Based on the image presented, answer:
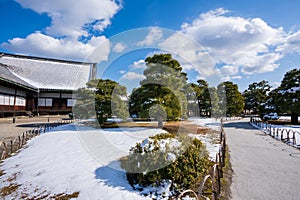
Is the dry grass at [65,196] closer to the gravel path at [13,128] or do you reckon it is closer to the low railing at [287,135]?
the gravel path at [13,128]

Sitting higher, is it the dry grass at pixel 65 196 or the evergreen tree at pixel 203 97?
the evergreen tree at pixel 203 97

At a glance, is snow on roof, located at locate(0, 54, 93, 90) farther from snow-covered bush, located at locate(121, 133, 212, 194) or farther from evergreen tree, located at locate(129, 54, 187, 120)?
snow-covered bush, located at locate(121, 133, 212, 194)

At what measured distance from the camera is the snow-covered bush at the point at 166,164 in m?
3.39

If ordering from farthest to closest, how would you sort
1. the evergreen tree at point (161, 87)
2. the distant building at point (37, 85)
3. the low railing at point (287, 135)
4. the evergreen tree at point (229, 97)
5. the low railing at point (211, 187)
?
the evergreen tree at point (229, 97)
the distant building at point (37, 85)
the evergreen tree at point (161, 87)
the low railing at point (287, 135)
the low railing at point (211, 187)

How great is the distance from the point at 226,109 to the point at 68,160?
859 inches

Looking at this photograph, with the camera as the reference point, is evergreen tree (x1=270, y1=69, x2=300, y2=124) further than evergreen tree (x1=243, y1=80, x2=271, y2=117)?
No

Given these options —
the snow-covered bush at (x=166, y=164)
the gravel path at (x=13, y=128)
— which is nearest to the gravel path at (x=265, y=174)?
the snow-covered bush at (x=166, y=164)

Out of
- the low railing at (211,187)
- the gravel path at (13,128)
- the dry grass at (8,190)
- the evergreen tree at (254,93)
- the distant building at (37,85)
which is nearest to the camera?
the low railing at (211,187)

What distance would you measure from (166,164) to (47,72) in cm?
2631

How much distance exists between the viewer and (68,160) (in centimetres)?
520

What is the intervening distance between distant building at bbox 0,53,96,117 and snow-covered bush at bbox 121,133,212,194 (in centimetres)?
1710

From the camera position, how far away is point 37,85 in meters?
20.2

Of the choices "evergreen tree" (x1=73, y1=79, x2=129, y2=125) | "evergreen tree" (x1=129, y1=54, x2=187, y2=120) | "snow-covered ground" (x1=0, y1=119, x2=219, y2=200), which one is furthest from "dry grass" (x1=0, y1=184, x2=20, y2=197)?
"evergreen tree" (x1=73, y1=79, x2=129, y2=125)

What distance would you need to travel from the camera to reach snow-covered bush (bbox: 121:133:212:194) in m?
3.39
